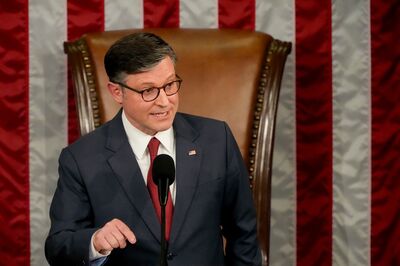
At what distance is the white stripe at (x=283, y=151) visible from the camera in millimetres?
2803

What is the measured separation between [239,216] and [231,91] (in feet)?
1.81

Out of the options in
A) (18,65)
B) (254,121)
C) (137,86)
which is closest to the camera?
(137,86)

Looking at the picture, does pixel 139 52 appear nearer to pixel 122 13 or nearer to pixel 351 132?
pixel 122 13

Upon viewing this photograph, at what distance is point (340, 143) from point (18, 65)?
115 centimetres

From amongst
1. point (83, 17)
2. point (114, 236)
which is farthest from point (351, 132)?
point (114, 236)

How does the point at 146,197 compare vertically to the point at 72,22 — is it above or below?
below

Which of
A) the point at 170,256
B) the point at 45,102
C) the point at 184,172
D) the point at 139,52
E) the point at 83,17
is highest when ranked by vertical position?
the point at 83,17

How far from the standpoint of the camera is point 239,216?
2.17 m

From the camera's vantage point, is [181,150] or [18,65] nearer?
[181,150]

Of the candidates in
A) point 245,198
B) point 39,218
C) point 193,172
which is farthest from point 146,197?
point 39,218

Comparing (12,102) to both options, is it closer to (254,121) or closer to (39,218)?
(39,218)

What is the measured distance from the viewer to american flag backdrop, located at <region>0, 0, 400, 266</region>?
2.79 m

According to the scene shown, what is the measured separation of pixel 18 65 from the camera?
279cm
